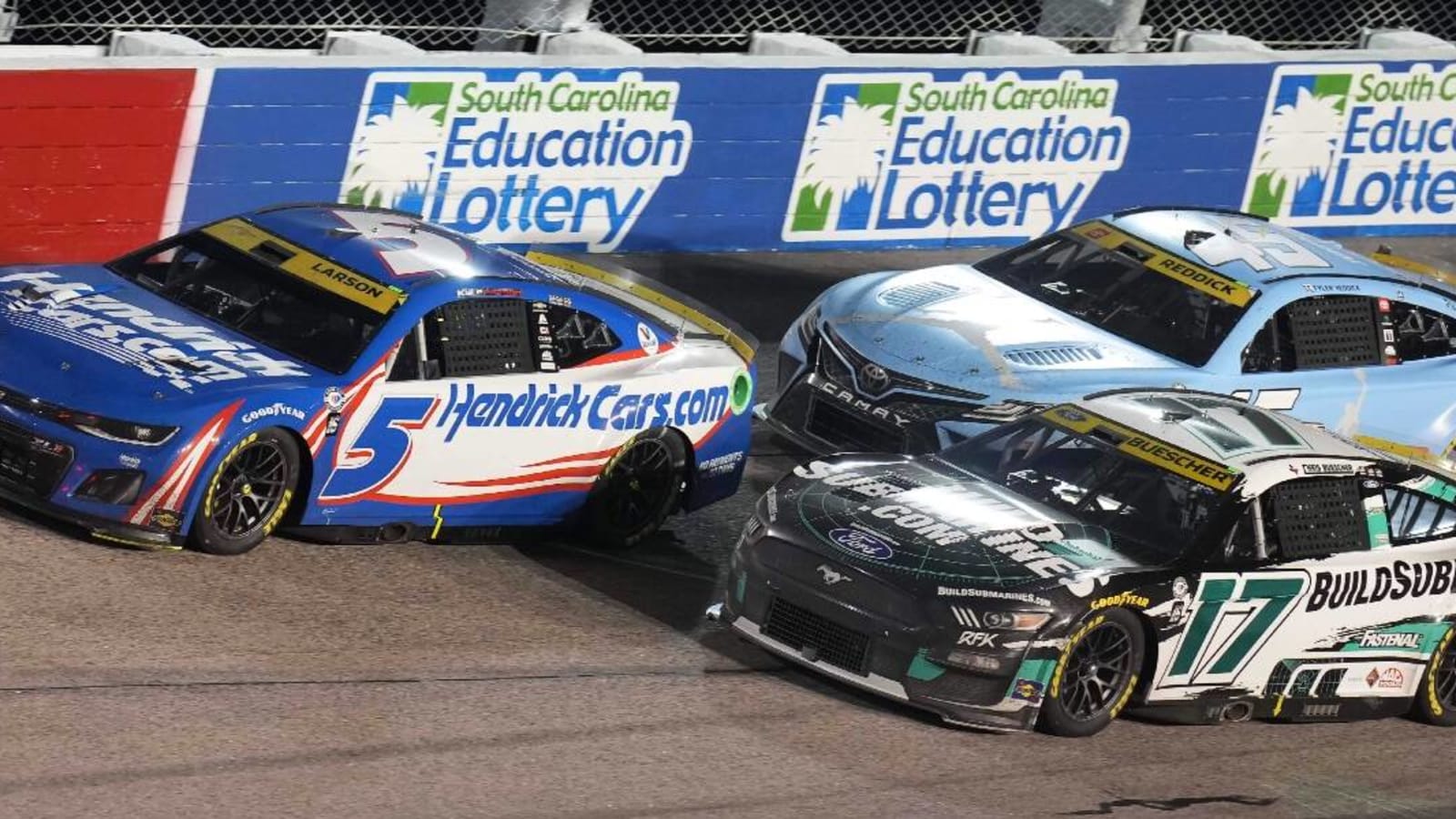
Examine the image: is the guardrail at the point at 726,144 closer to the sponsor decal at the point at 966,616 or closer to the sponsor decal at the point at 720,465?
the sponsor decal at the point at 720,465

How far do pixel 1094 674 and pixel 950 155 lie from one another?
8.87 m

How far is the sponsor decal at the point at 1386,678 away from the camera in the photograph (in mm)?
10094

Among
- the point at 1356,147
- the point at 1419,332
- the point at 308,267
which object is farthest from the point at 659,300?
the point at 1356,147

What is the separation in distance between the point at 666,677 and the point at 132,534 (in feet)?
7.08

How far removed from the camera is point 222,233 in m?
10.8

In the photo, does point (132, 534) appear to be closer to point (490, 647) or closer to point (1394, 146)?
point (490, 647)

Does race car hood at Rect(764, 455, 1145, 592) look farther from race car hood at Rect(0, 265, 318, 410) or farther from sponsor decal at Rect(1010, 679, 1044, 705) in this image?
race car hood at Rect(0, 265, 318, 410)

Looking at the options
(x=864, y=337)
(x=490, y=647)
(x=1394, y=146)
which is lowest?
(x=490, y=647)

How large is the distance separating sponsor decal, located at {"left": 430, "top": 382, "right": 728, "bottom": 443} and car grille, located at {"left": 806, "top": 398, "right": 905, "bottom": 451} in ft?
3.39

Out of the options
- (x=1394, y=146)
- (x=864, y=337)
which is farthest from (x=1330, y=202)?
(x=864, y=337)

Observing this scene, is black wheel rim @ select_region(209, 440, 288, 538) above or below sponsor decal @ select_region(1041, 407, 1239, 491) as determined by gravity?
below

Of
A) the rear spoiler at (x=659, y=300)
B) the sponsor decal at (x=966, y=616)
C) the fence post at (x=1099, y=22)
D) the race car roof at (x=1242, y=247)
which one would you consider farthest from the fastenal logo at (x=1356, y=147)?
the sponsor decal at (x=966, y=616)

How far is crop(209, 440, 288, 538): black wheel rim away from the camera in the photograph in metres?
9.56

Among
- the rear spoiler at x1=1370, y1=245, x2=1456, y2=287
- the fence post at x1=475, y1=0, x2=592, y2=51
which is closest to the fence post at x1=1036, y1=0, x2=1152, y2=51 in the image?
the fence post at x1=475, y1=0, x2=592, y2=51
